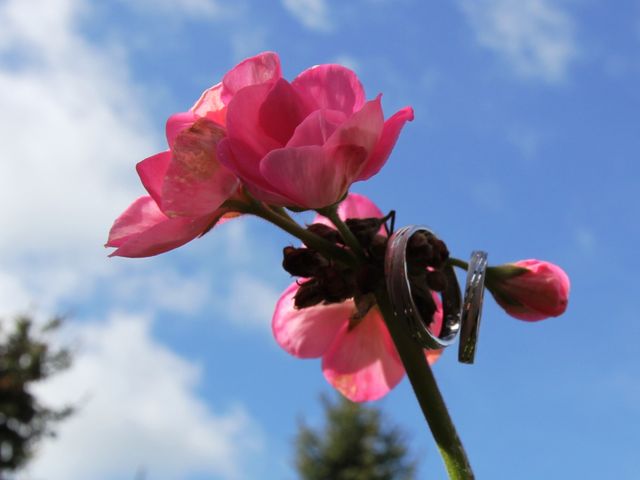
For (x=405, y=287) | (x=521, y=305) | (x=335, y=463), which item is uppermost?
(x=335, y=463)

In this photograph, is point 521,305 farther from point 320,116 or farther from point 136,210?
point 136,210

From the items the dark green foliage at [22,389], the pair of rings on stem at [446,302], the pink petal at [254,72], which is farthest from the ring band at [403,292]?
the dark green foliage at [22,389]

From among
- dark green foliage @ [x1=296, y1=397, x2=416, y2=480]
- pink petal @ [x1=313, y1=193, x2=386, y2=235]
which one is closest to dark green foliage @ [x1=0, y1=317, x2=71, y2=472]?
dark green foliage @ [x1=296, y1=397, x2=416, y2=480]

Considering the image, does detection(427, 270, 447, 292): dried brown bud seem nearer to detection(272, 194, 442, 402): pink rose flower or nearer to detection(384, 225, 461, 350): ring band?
detection(384, 225, 461, 350): ring band

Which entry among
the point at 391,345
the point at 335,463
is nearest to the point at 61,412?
the point at 335,463

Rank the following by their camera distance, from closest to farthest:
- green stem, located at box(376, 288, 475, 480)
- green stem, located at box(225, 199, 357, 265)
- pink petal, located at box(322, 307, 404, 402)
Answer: green stem, located at box(376, 288, 475, 480), green stem, located at box(225, 199, 357, 265), pink petal, located at box(322, 307, 404, 402)

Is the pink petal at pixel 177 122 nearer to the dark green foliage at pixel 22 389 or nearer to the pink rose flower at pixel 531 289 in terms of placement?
the pink rose flower at pixel 531 289
